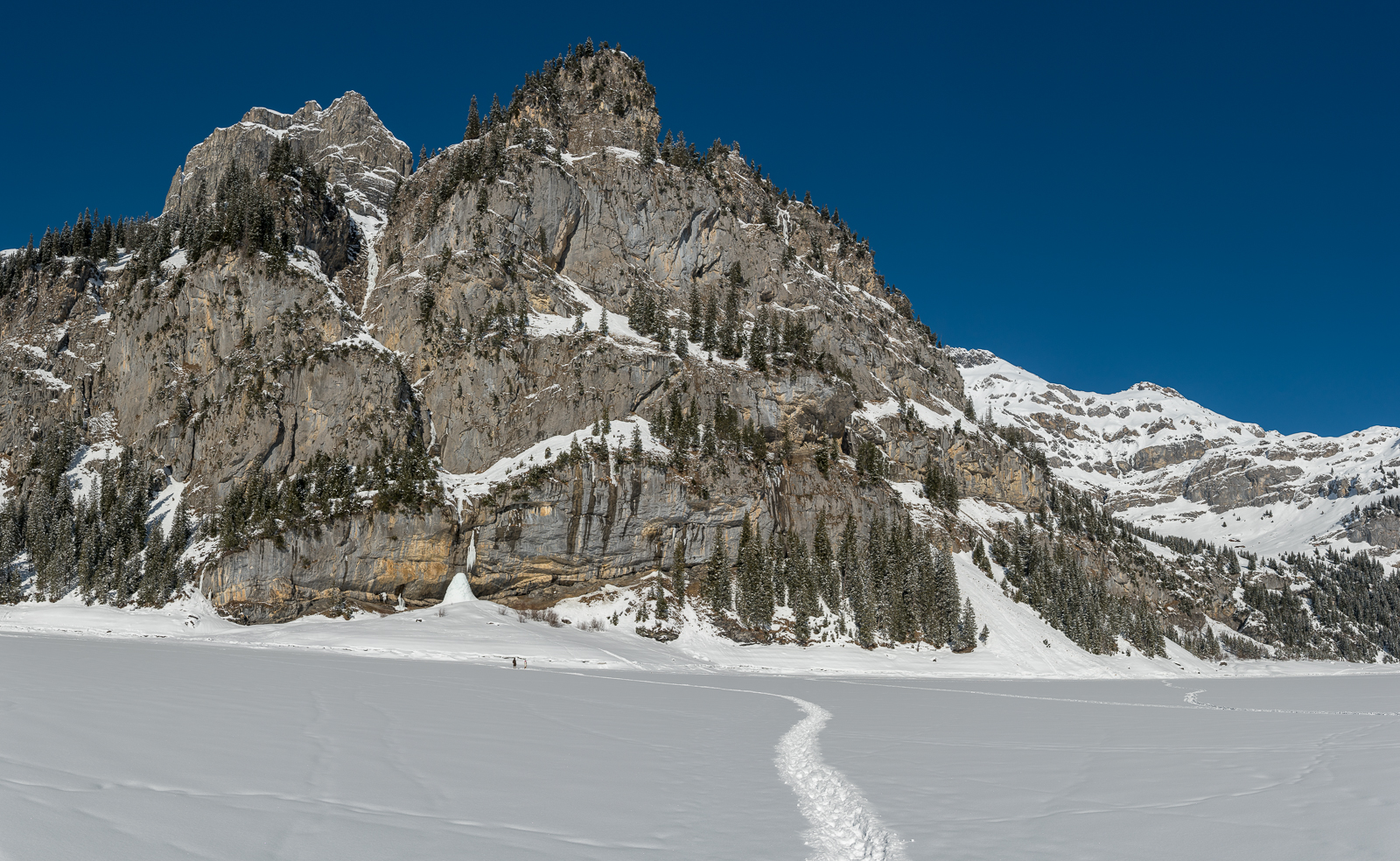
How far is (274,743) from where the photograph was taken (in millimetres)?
10133

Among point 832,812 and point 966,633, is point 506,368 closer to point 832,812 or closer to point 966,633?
point 966,633

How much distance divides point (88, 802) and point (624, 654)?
53.1 m

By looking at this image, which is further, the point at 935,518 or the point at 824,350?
the point at 824,350

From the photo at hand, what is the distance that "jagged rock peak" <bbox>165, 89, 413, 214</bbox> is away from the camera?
148625mm

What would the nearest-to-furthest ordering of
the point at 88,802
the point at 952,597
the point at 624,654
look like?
the point at 88,802 → the point at 624,654 → the point at 952,597

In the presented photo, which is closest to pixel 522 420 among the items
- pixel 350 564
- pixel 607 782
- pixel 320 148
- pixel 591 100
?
pixel 350 564

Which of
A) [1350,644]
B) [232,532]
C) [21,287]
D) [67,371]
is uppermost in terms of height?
[21,287]

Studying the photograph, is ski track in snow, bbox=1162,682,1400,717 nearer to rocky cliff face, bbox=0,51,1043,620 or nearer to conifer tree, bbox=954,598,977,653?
conifer tree, bbox=954,598,977,653

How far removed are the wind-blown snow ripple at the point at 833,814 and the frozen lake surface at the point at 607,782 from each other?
5cm

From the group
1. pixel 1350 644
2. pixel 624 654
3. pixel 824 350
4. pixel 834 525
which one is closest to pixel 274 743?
pixel 624 654

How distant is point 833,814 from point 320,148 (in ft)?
580

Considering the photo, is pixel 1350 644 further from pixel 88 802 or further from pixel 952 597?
pixel 88 802

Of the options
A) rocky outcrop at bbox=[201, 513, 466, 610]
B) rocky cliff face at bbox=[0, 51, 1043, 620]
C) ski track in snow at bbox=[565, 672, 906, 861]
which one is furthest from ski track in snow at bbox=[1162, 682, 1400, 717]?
rocky outcrop at bbox=[201, 513, 466, 610]

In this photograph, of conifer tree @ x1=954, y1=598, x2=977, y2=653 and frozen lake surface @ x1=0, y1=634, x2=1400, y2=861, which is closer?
frozen lake surface @ x1=0, y1=634, x2=1400, y2=861
